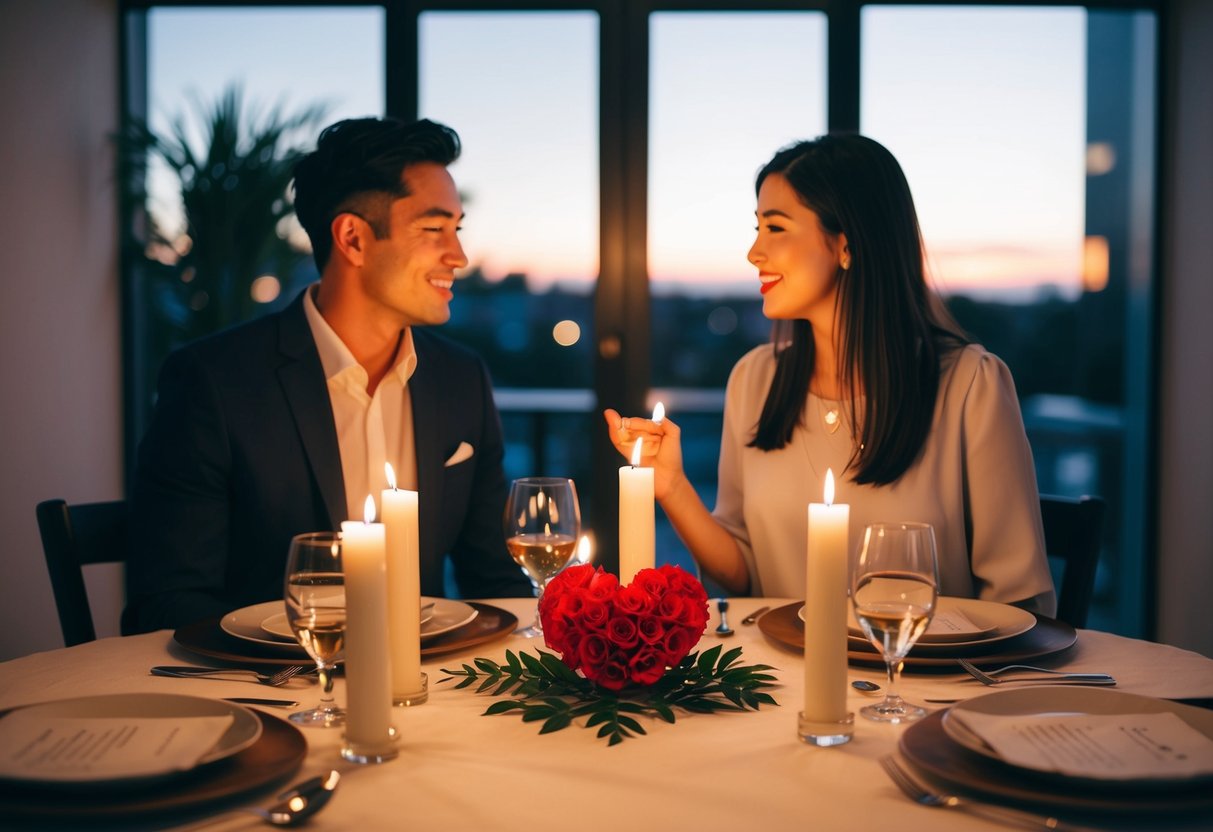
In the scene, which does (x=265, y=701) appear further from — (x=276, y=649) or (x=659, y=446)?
(x=659, y=446)

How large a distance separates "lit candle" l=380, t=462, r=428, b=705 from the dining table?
39 millimetres

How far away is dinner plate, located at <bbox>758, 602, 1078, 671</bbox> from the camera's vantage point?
1307mm

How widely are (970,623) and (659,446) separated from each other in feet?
2.25

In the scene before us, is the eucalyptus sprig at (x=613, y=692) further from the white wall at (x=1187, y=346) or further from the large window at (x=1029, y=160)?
the white wall at (x=1187, y=346)

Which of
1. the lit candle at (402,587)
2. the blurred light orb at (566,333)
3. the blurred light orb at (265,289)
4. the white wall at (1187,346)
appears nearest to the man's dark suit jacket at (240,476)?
the lit candle at (402,587)

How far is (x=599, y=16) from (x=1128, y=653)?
285cm

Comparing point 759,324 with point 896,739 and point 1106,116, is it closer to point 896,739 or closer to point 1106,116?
point 1106,116

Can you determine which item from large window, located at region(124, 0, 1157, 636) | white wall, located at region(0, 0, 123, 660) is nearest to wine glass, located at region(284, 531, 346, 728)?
white wall, located at region(0, 0, 123, 660)

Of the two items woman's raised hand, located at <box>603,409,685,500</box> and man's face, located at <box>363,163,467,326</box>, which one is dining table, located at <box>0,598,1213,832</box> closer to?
woman's raised hand, located at <box>603,409,685,500</box>

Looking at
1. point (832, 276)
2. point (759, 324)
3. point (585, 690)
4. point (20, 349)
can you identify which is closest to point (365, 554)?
point (585, 690)

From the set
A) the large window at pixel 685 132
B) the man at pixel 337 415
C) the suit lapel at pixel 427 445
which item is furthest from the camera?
the large window at pixel 685 132

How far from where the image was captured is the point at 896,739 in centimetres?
109

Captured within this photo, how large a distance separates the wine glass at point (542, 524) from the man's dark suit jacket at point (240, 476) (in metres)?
0.72

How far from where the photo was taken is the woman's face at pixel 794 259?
2.23m
